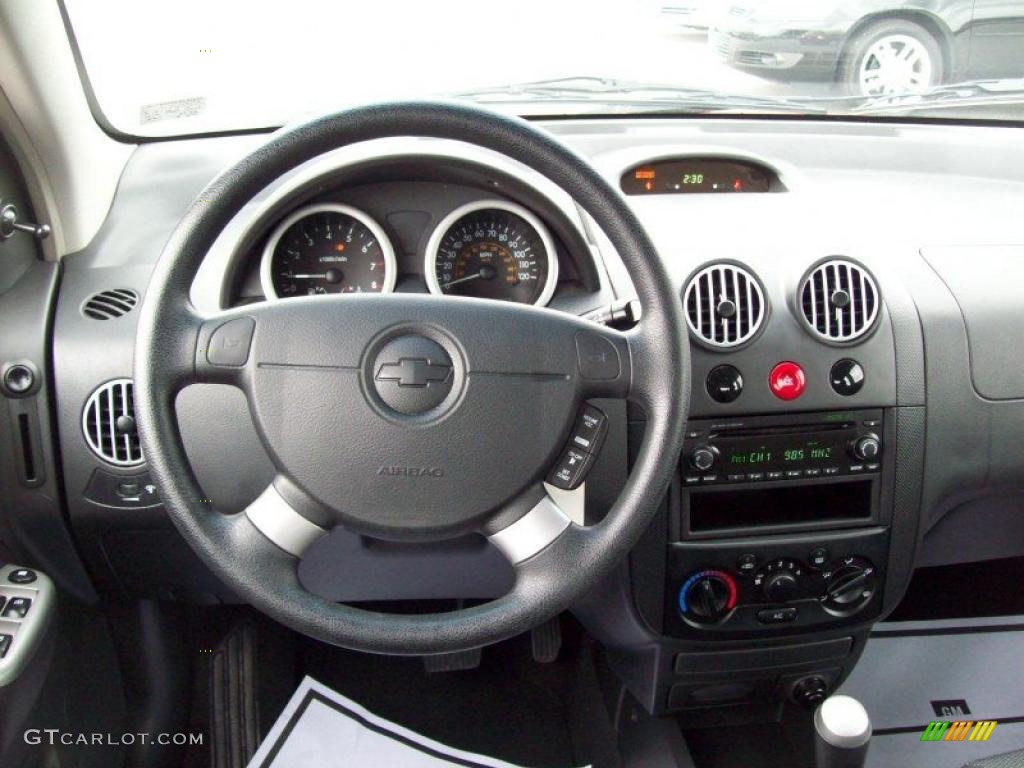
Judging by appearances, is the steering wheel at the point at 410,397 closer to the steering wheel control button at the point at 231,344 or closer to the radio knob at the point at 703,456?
the steering wheel control button at the point at 231,344

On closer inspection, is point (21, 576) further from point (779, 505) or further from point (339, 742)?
point (779, 505)

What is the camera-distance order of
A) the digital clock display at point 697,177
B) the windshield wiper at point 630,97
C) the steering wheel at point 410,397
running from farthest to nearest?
the windshield wiper at point 630,97 < the digital clock display at point 697,177 < the steering wheel at point 410,397

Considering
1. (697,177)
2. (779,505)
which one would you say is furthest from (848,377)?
(697,177)

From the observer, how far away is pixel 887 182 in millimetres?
1685

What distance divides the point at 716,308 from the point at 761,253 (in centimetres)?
12

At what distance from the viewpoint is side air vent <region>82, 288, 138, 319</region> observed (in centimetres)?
132

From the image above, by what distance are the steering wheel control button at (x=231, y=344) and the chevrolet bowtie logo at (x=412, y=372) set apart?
15 cm

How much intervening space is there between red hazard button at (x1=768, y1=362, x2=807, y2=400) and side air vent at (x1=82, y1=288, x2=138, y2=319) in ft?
2.98

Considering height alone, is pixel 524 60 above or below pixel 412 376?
above

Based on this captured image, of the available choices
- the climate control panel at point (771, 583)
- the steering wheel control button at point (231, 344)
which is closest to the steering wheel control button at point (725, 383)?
the climate control panel at point (771, 583)

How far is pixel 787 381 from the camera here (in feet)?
4.27

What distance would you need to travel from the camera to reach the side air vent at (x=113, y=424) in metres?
1.29

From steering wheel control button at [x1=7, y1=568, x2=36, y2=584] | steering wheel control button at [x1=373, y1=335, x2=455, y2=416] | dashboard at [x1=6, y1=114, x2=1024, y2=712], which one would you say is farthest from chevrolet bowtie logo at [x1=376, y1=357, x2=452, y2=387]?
steering wheel control button at [x1=7, y1=568, x2=36, y2=584]

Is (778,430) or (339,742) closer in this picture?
(778,430)
